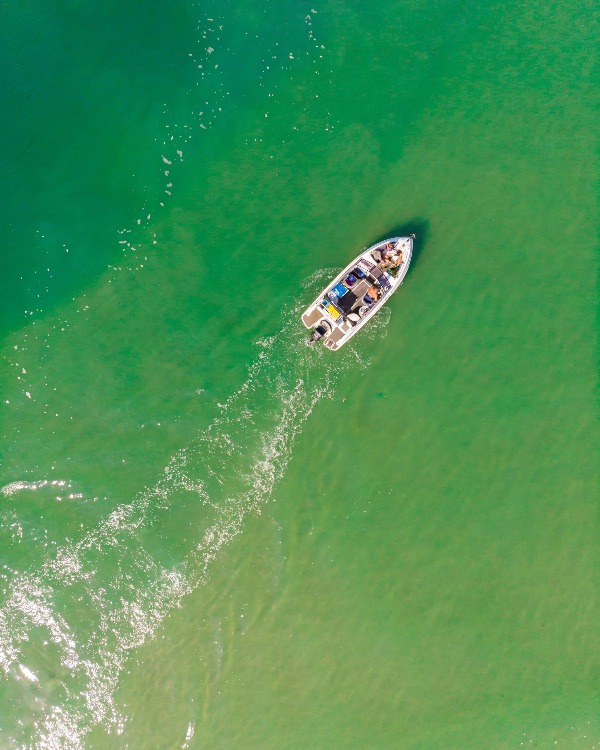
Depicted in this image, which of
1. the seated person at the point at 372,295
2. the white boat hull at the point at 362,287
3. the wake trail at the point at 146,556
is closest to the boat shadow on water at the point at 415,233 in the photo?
the white boat hull at the point at 362,287

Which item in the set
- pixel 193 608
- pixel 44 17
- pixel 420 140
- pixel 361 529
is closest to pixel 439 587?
pixel 361 529

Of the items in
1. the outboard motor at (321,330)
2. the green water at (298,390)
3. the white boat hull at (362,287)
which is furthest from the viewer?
the green water at (298,390)

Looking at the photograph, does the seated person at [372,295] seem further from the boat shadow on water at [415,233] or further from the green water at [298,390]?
the boat shadow on water at [415,233]

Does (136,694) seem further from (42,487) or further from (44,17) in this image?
(44,17)

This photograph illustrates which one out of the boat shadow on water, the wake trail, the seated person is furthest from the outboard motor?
the boat shadow on water

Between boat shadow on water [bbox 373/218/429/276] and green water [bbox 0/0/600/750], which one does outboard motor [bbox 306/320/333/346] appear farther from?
boat shadow on water [bbox 373/218/429/276]
